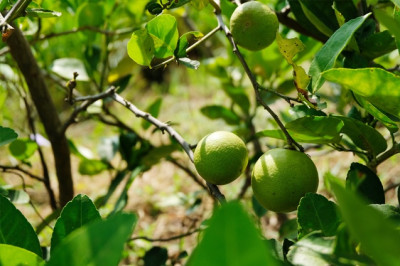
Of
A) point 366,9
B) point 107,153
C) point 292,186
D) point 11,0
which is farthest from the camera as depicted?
point 107,153

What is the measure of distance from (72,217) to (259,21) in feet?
1.47

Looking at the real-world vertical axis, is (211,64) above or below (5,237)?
below

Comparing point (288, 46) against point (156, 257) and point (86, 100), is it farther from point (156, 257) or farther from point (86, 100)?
point (156, 257)

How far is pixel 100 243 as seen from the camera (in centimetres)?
39

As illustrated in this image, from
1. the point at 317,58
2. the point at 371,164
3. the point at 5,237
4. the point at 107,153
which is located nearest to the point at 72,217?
the point at 5,237

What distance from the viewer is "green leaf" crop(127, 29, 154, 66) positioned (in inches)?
31.6

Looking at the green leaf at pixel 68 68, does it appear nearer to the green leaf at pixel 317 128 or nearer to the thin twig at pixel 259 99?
the thin twig at pixel 259 99

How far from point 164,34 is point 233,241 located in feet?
1.87

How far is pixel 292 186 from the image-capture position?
0.74m

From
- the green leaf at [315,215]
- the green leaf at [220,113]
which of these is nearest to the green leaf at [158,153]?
the green leaf at [220,113]

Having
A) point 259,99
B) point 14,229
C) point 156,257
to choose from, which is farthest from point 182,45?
point 156,257

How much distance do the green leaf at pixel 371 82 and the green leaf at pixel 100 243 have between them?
349 millimetres

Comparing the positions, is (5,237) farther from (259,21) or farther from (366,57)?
(366,57)

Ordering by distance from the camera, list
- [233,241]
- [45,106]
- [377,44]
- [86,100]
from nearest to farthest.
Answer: [233,241] → [377,44] → [86,100] → [45,106]
